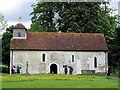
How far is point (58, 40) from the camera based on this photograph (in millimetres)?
56875

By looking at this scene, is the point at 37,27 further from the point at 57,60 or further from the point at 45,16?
the point at 57,60

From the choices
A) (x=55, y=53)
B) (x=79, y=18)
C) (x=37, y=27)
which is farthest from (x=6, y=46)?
(x=79, y=18)

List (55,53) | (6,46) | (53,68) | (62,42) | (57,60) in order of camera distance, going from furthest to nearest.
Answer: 1. (6,46)
2. (62,42)
3. (53,68)
4. (55,53)
5. (57,60)

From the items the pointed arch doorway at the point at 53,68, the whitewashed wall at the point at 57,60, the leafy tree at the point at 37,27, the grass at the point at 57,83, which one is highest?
the leafy tree at the point at 37,27

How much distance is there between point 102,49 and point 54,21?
1113 cm

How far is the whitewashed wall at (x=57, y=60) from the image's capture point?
54344 mm

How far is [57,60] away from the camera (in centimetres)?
5519

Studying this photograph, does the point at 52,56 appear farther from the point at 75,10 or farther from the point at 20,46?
the point at 75,10

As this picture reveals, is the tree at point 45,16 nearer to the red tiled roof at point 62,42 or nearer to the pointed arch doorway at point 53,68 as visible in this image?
the red tiled roof at point 62,42

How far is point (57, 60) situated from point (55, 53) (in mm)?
1002

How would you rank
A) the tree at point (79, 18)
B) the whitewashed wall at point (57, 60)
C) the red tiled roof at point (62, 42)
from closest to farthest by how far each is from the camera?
the whitewashed wall at point (57, 60)
the red tiled roof at point (62, 42)
the tree at point (79, 18)

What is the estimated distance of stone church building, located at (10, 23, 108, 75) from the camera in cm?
5450

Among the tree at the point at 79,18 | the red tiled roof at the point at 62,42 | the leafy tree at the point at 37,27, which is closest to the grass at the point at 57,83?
the red tiled roof at the point at 62,42

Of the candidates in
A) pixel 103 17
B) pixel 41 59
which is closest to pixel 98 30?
pixel 103 17
